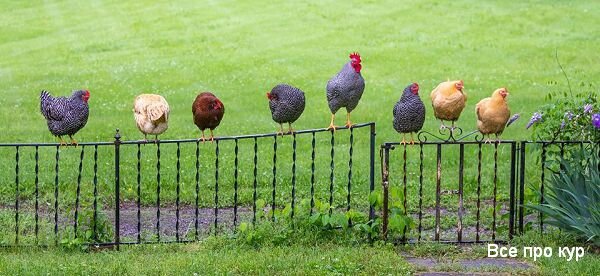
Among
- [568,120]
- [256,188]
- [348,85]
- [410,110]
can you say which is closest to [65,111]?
[348,85]

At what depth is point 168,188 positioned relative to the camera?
11.7 meters

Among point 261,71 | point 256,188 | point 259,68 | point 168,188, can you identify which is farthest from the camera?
point 259,68

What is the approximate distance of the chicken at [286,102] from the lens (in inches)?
343

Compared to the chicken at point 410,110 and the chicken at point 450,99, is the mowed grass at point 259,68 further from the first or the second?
the chicken at point 450,99

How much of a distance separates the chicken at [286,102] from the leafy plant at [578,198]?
7.12 feet

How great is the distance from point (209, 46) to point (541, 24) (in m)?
7.88

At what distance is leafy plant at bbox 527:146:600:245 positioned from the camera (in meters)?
8.33

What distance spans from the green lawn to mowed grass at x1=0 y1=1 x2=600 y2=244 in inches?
1.5

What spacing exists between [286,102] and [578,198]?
258cm

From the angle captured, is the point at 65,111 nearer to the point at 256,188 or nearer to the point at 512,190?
the point at 256,188

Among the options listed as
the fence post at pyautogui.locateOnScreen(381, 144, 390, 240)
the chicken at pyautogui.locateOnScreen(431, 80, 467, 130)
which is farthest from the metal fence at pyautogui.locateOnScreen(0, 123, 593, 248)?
the chicken at pyautogui.locateOnScreen(431, 80, 467, 130)

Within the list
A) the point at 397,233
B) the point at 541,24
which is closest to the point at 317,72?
the point at 541,24

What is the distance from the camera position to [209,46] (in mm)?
22484

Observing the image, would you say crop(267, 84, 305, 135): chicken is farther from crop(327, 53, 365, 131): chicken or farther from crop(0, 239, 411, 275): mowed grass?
crop(0, 239, 411, 275): mowed grass
